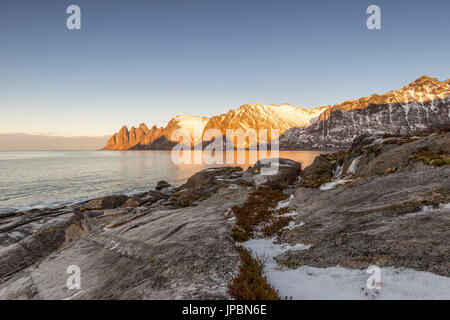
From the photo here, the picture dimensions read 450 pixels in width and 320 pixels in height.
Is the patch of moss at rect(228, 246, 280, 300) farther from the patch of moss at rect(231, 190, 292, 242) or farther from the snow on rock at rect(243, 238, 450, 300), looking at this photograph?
the patch of moss at rect(231, 190, 292, 242)

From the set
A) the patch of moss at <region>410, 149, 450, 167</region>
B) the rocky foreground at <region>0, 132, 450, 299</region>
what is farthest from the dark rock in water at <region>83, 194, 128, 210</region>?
the patch of moss at <region>410, 149, 450, 167</region>

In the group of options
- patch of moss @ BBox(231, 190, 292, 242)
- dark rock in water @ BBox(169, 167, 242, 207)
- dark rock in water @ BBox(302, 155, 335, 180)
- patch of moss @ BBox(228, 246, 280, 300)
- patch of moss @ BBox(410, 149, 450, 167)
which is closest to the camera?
patch of moss @ BBox(228, 246, 280, 300)

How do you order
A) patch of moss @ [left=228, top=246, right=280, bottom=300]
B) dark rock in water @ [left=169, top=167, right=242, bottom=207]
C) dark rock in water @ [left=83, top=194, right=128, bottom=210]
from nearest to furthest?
patch of moss @ [left=228, top=246, right=280, bottom=300] → dark rock in water @ [left=83, top=194, right=128, bottom=210] → dark rock in water @ [left=169, top=167, right=242, bottom=207]

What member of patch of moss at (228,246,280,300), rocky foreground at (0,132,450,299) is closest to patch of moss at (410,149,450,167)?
rocky foreground at (0,132,450,299)

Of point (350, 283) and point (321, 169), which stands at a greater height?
point (321, 169)

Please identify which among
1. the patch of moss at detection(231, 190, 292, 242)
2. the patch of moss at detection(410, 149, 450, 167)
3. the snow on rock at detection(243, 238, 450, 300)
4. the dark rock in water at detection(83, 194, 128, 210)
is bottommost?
the dark rock in water at detection(83, 194, 128, 210)

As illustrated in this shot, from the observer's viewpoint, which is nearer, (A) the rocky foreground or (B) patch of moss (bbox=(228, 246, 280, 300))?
(B) patch of moss (bbox=(228, 246, 280, 300))

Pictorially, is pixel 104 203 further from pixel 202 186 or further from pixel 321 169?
pixel 321 169

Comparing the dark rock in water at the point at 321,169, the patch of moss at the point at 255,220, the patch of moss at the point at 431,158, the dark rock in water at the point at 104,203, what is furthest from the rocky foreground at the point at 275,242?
the dark rock in water at the point at 321,169

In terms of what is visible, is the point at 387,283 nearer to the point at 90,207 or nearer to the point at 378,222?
the point at 378,222

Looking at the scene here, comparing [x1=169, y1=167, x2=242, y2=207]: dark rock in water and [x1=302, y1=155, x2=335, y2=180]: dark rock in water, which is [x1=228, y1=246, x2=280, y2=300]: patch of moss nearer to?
[x1=169, y1=167, x2=242, y2=207]: dark rock in water

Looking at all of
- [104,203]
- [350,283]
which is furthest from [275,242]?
[104,203]

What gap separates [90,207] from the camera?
32.5 metres

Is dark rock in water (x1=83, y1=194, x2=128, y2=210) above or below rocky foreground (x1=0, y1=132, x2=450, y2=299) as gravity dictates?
below
